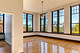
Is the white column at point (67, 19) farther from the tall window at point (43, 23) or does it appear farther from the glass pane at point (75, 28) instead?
the tall window at point (43, 23)

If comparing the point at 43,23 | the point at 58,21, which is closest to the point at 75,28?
the point at 58,21

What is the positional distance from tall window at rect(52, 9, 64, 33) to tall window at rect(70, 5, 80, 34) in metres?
1.09

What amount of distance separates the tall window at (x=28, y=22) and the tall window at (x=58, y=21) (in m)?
3.19

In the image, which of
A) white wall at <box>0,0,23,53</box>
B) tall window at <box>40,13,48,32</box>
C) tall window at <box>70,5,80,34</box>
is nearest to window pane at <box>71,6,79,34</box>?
tall window at <box>70,5,80,34</box>

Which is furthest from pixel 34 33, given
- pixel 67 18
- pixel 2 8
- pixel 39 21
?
pixel 2 8

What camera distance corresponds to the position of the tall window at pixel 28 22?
9.42m

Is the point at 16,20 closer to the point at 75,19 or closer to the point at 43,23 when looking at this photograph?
the point at 75,19

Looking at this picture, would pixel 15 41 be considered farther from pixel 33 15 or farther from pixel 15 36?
pixel 33 15

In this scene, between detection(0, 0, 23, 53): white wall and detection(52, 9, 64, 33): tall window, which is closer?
detection(0, 0, 23, 53): white wall

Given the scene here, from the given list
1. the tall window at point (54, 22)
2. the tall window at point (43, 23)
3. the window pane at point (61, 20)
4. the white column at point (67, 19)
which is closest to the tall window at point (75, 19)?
the white column at point (67, 19)

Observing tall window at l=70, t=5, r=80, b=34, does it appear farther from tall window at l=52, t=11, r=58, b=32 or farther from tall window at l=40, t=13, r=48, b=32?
tall window at l=40, t=13, r=48, b=32

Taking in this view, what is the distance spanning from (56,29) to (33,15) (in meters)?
3.99

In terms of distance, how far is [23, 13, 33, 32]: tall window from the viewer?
30.9ft

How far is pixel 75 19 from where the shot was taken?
6.52 m
